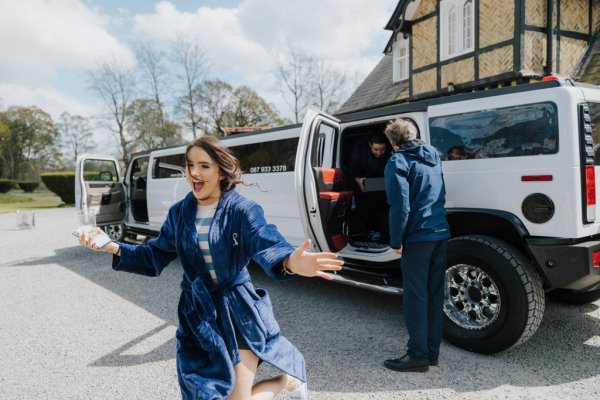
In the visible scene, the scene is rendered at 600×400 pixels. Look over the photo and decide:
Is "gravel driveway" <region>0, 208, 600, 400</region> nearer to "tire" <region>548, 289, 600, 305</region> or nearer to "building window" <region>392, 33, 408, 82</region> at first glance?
"tire" <region>548, 289, 600, 305</region>

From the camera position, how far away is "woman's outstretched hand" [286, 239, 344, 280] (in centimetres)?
148

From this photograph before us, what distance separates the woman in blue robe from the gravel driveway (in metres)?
1.11

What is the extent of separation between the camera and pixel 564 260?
289cm

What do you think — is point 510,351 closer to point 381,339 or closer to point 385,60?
point 381,339

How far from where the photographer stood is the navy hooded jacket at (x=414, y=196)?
2904mm

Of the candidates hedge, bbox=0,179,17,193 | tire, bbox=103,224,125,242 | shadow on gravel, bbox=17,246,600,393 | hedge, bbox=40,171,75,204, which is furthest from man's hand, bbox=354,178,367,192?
hedge, bbox=0,179,17,193

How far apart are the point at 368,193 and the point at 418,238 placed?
8.27 ft

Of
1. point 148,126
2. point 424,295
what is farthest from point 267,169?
point 148,126

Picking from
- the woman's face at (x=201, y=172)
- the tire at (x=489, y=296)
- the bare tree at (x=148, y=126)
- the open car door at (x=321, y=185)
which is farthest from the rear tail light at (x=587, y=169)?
the bare tree at (x=148, y=126)

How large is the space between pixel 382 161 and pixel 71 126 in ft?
154

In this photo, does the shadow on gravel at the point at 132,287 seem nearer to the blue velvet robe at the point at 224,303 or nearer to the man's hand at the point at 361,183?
the blue velvet robe at the point at 224,303

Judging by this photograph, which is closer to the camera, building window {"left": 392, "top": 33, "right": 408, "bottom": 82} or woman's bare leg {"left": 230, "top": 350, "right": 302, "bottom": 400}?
woman's bare leg {"left": 230, "top": 350, "right": 302, "bottom": 400}

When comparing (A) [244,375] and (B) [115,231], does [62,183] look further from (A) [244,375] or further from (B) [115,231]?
(A) [244,375]

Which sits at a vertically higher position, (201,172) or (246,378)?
(201,172)
